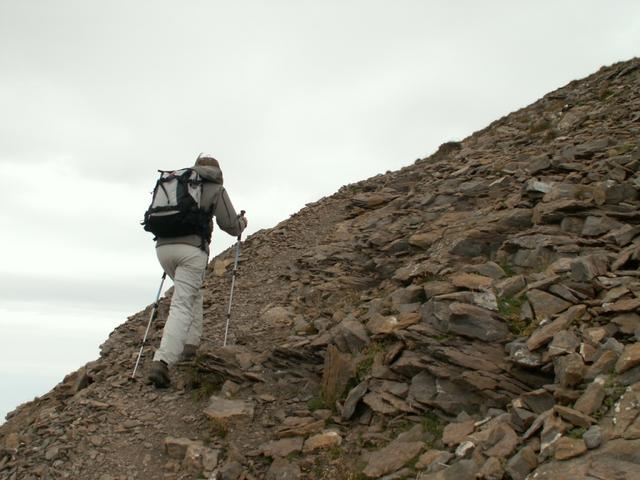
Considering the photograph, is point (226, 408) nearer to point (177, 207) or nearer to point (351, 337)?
point (351, 337)

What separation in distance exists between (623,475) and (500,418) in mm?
1904

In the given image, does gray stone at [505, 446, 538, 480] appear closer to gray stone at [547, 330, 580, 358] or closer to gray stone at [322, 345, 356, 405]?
gray stone at [547, 330, 580, 358]

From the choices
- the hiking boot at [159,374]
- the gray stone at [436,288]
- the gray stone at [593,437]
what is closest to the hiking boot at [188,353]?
the hiking boot at [159,374]

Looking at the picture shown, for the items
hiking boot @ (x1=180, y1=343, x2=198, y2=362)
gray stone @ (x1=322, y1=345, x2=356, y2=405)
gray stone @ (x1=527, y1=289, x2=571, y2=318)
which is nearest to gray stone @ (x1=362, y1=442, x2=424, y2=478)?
gray stone @ (x1=322, y1=345, x2=356, y2=405)

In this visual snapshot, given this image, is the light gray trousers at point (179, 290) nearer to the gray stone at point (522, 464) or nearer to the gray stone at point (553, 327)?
the gray stone at point (553, 327)

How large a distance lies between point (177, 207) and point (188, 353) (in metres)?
3.01

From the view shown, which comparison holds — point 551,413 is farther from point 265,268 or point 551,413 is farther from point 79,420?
point 265,268

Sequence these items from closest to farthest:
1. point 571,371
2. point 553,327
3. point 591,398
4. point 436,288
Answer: point 591,398 → point 571,371 → point 553,327 → point 436,288

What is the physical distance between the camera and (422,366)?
818cm

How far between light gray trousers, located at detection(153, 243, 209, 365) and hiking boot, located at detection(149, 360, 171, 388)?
91 mm

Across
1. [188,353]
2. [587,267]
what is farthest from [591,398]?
[188,353]

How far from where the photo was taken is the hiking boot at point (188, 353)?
35.1 ft

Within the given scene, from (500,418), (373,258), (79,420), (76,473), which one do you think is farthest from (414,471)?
(373,258)

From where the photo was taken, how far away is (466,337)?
27.4ft
